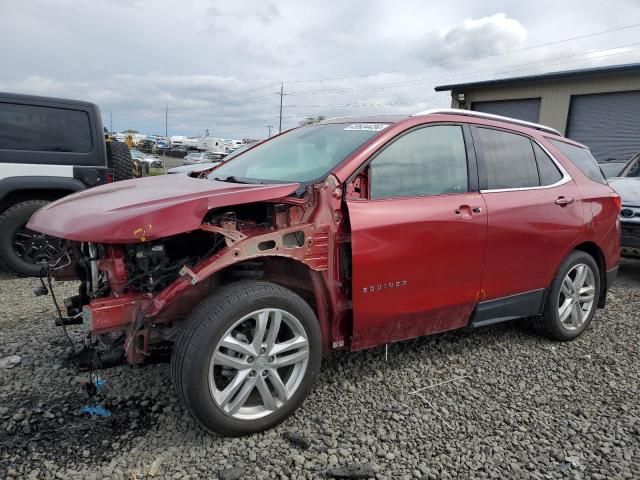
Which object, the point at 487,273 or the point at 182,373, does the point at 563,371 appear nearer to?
the point at 487,273

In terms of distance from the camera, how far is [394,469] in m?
2.36

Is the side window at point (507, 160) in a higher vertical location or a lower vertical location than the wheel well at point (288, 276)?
higher

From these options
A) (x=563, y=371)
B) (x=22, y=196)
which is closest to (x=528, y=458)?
(x=563, y=371)

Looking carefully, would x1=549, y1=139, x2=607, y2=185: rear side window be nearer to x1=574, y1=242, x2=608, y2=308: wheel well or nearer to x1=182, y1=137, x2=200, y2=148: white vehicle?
x1=574, y1=242, x2=608, y2=308: wheel well

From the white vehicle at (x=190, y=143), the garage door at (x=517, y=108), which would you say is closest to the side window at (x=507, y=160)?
the garage door at (x=517, y=108)

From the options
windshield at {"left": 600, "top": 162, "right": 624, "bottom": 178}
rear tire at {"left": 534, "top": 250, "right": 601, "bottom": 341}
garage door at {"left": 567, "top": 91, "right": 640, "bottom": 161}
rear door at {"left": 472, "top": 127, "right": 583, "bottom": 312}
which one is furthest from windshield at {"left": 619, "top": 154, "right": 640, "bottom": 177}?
garage door at {"left": 567, "top": 91, "right": 640, "bottom": 161}

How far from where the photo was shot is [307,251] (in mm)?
2639

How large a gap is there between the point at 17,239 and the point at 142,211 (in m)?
4.10

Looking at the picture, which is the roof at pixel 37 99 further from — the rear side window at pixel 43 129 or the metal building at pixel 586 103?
the metal building at pixel 586 103

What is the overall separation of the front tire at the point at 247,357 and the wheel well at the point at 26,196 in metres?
4.18

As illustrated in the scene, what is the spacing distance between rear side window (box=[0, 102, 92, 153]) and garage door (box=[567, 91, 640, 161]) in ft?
42.6

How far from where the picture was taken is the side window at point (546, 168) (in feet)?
12.3

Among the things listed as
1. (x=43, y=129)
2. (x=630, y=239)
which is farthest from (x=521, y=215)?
(x=43, y=129)

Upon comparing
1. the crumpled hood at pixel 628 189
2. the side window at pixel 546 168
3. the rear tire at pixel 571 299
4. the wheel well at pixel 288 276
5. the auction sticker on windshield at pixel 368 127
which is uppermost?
the auction sticker on windshield at pixel 368 127
